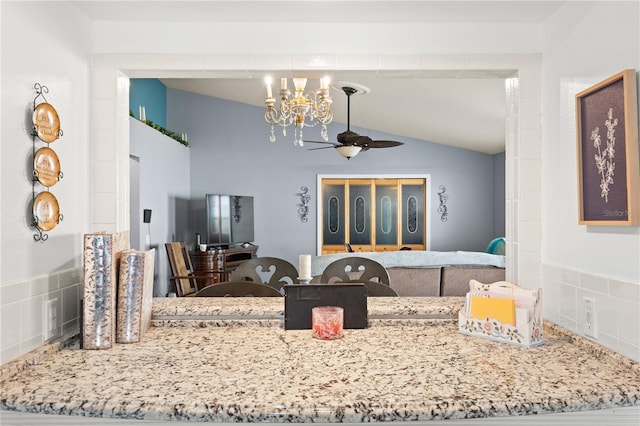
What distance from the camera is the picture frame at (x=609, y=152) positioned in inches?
54.4

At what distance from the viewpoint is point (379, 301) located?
209cm

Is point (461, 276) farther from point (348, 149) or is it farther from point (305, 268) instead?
point (305, 268)

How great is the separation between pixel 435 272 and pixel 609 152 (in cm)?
290

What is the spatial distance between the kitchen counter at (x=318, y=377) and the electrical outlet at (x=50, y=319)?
0.05 meters

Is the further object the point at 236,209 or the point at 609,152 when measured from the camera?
the point at 236,209

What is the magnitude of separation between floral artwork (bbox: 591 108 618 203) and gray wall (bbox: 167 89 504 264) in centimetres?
677

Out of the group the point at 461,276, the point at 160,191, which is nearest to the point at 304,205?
the point at 160,191

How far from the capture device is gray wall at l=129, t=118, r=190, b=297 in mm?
5711

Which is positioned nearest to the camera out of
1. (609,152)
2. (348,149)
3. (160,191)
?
(609,152)

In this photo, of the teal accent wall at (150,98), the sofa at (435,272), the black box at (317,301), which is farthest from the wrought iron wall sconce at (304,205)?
the black box at (317,301)

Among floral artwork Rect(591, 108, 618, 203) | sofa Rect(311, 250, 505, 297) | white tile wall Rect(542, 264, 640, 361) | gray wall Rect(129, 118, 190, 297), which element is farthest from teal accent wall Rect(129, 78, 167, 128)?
floral artwork Rect(591, 108, 618, 203)

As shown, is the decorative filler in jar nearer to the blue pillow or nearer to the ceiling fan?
the ceiling fan

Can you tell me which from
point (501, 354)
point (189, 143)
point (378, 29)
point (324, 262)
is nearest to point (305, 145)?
point (189, 143)

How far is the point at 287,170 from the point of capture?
834 cm
